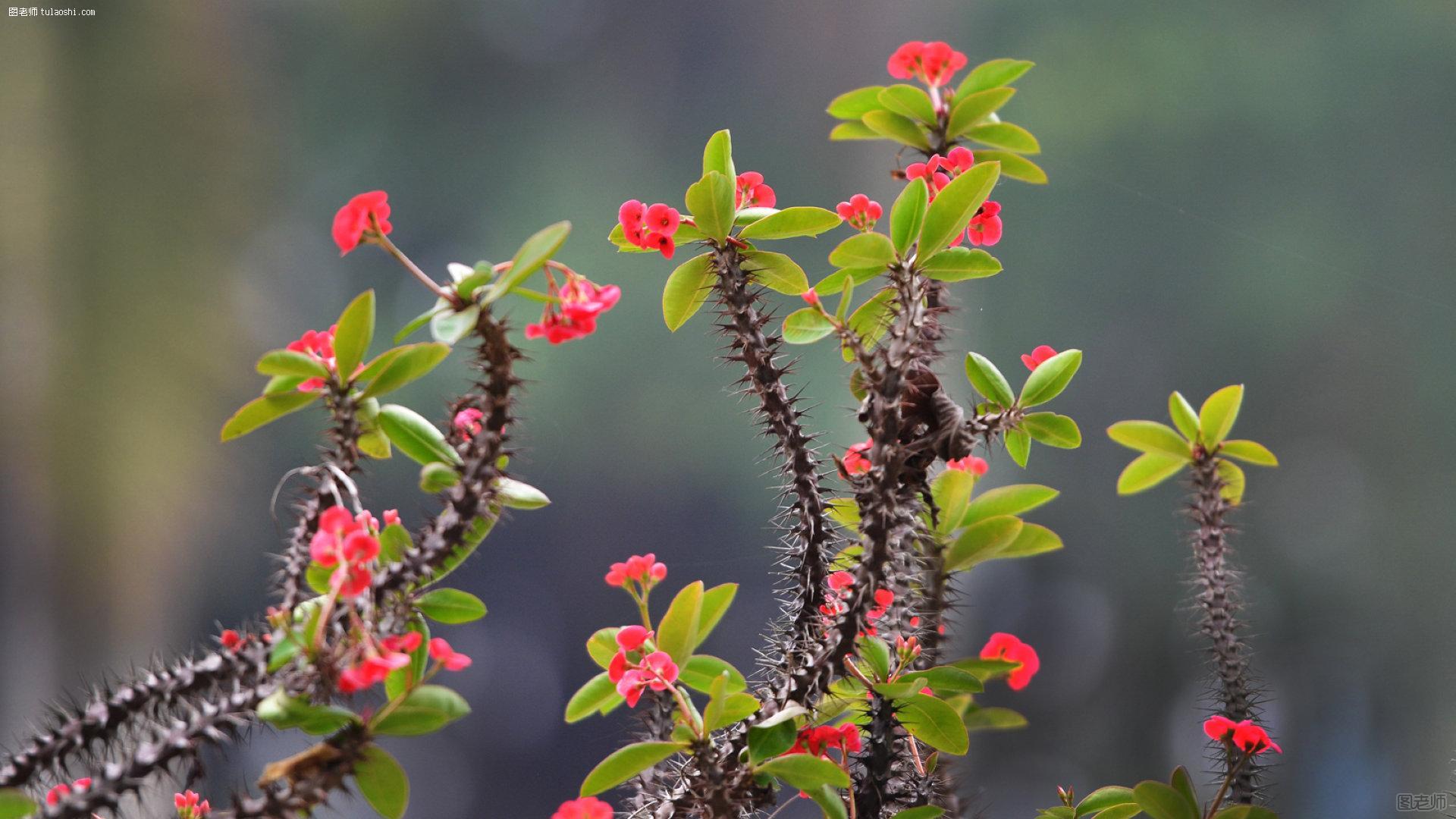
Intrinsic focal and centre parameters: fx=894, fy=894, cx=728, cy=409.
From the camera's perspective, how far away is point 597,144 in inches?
78.8

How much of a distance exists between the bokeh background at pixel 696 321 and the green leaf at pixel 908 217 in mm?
1136

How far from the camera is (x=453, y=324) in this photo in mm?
533

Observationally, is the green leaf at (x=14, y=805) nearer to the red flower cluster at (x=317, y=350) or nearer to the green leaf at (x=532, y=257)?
the red flower cluster at (x=317, y=350)

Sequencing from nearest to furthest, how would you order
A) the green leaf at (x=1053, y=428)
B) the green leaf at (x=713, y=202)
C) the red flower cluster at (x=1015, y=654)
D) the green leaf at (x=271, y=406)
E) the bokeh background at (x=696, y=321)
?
the green leaf at (x=271, y=406) < the green leaf at (x=713, y=202) < the green leaf at (x=1053, y=428) < the red flower cluster at (x=1015, y=654) < the bokeh background at (x=696, y=321)

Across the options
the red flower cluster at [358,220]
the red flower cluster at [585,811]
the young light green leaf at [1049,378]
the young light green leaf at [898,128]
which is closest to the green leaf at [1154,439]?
the young light green leaf at [1049,378]

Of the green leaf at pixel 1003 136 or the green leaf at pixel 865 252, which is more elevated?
the green leaf at pixel 1003 136

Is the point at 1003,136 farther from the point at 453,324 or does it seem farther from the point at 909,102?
the point at 453,324

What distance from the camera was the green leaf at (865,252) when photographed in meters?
0.69

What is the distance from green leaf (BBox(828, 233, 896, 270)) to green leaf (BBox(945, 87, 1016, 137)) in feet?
0.71

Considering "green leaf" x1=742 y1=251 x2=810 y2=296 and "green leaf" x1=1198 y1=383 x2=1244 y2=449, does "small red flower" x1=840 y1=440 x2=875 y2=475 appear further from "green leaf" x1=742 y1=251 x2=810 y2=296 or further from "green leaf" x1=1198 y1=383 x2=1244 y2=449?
"green leaf" x1=1198 y1=383 x2=1244 y2=449

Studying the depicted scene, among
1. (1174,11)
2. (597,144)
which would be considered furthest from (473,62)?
(1174,11)

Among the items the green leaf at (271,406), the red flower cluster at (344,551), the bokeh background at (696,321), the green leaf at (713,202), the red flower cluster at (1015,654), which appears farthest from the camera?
the bokeh background at (696,321)

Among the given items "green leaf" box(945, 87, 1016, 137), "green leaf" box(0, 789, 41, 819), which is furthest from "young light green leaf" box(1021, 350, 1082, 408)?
"green leaf" box(0, 789, 41, 819)

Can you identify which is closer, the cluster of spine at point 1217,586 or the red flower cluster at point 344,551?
the red flower cluster at point 344,551
